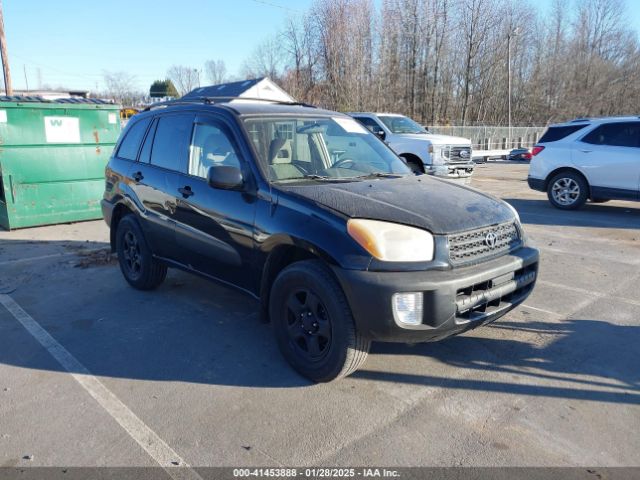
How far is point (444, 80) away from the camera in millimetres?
45750

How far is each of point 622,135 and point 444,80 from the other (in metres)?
38.7

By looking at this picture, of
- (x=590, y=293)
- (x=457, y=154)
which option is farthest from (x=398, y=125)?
(x=590, y=293)

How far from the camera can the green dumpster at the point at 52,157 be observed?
852cm

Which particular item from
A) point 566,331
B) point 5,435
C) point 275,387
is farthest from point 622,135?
point 5,435

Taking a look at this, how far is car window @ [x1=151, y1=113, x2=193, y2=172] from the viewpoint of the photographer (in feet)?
15.0

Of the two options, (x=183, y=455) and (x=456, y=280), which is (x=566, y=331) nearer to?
(x=456, y=280)

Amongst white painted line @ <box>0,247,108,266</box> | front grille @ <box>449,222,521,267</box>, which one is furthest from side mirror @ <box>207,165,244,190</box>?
white painted line @ <box>0,247,108,266</box>

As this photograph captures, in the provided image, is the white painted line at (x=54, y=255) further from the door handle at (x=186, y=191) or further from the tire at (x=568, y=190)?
the tire at (x=568, y=190)

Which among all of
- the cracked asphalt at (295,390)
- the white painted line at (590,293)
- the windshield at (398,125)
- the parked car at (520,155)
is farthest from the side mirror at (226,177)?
the parked car at (520,155)

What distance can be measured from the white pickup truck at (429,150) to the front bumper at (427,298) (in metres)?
8.74

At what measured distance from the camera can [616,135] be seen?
31.4ft

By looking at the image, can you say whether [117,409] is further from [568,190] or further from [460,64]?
[460,64]

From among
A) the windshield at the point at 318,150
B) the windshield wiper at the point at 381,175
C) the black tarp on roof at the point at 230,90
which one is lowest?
the windshield wiper at the point at 381,175

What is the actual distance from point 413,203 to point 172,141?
2.47 meters
